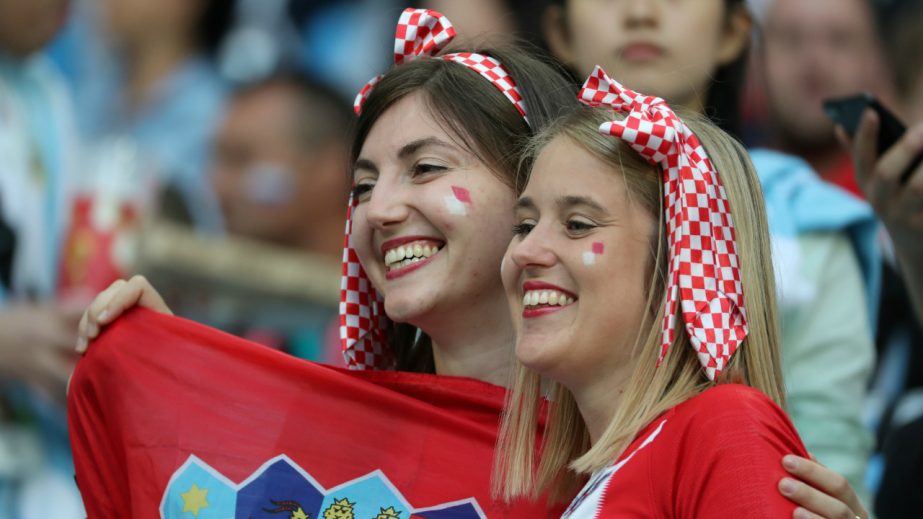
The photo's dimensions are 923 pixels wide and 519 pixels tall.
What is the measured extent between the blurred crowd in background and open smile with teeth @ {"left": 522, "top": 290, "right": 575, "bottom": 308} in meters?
1.76

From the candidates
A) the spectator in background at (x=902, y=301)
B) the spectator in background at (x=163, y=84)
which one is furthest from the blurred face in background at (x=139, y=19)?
the spectator in background at (x=902, y=301)

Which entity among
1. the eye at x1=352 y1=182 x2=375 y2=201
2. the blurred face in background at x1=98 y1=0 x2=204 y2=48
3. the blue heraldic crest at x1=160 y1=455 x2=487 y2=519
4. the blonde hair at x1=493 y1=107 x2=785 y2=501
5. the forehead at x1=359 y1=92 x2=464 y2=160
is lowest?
the blue heraldic crest at x1=160 y1=455 x2=487 y2=519

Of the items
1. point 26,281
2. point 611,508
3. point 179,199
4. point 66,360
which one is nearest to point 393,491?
point 611,508

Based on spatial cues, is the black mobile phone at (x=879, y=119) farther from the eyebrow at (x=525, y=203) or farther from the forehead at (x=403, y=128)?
the eyebrow at (x=525, y=203)

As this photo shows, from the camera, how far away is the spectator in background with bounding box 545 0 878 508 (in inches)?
148

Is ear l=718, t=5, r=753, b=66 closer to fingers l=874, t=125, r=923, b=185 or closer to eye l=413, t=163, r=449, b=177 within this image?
fingers l=874, t=125, r=923, b=185

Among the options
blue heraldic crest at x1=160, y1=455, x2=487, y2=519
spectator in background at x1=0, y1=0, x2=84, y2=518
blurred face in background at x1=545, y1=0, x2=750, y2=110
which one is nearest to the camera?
blue heraldic crest at x1=160, y1=455, x2=487, y2=519

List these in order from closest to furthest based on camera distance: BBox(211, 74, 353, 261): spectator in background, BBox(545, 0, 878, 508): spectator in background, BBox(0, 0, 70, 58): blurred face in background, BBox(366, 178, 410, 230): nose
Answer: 1. BBox(366, 178, 410, 230): nose
2. BBox(545, 0, 878, 508): spectator in background
3. BBox(0, 0, 70, 58): blurred face in background
4. BBox(211, 74, 353, 261): spectator in background

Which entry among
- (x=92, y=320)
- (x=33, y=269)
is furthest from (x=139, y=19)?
(x=92, y=320)

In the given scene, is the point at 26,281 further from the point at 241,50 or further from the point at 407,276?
the point at 407,276

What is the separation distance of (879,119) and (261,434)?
156cm

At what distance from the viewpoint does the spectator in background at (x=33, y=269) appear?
15.2 feet

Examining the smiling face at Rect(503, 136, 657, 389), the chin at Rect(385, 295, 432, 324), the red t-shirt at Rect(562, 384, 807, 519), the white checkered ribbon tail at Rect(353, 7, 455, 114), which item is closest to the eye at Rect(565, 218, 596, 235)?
the smiling face at Rect(503, 136, 657, 389)

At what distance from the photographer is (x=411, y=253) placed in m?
2.98
